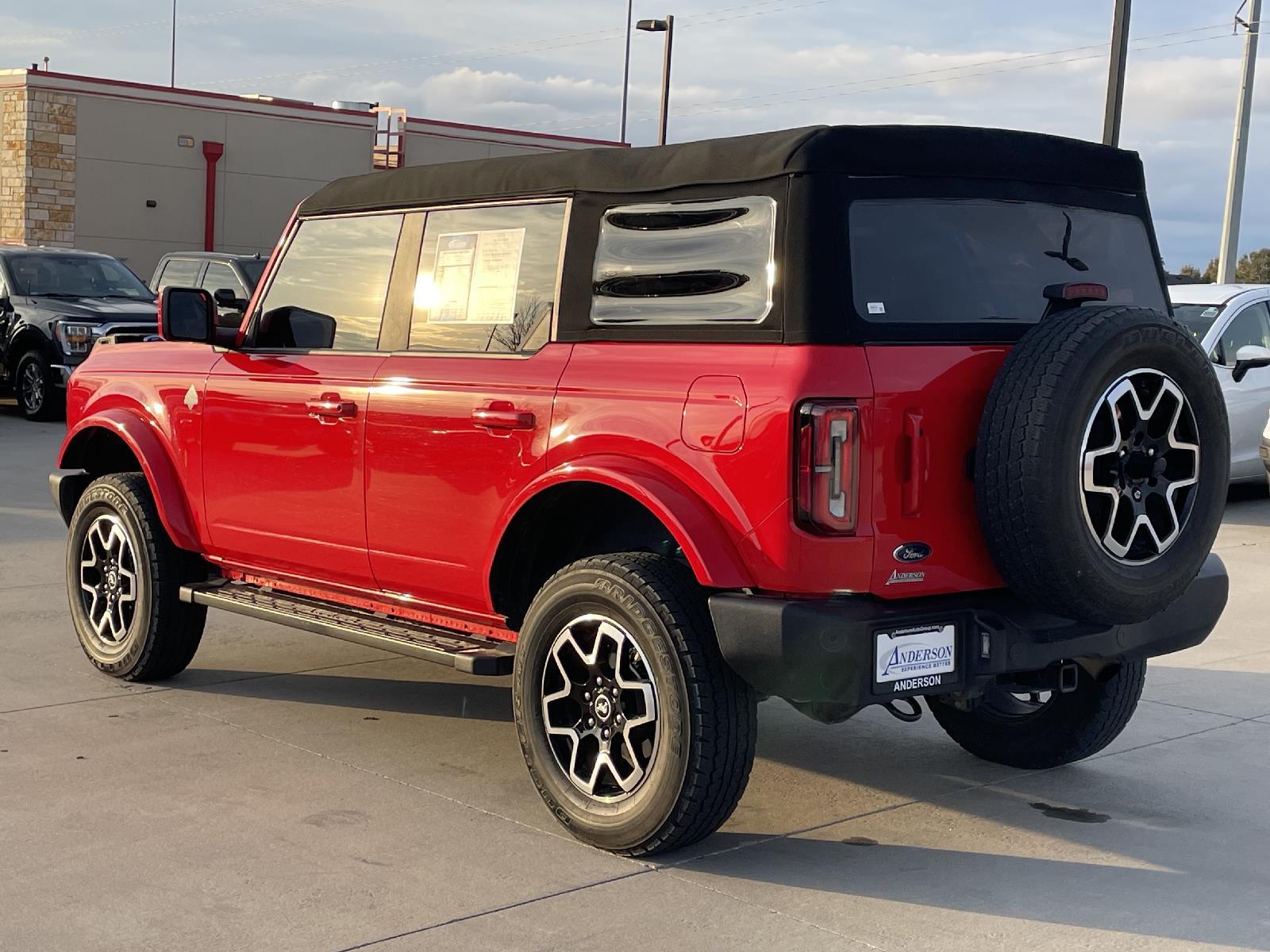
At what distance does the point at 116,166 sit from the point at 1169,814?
3142 centimetres

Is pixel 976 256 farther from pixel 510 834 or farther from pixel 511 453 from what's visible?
pixel 510 834

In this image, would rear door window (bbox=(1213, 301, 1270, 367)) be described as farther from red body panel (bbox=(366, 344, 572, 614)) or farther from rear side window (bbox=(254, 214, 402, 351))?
red body panel (bbox=(366, 344, 572, 614))

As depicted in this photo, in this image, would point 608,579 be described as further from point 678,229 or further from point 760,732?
point 760,732

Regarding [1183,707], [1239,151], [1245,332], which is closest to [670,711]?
[1183,707]

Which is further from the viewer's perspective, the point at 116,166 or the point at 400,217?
the point at 116,166

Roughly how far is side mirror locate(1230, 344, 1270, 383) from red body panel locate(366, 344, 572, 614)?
8284 mm

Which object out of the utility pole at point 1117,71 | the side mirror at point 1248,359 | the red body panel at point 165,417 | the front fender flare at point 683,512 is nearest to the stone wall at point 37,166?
Answer: the utility pole at point 1117,71

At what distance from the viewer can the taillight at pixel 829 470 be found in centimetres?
415

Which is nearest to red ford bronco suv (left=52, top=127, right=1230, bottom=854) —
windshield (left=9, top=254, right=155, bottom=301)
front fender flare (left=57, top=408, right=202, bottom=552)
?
front fender flare (left=57, top=408, right=202, bottom=552)

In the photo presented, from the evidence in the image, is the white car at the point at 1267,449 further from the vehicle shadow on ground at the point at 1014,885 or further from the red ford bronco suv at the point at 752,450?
the vehicle shadow on ground at the point at 1014,885

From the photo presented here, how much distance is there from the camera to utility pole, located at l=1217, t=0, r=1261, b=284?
23.7 metres

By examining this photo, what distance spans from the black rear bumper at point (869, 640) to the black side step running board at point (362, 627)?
1.03 meters

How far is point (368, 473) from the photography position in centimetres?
545

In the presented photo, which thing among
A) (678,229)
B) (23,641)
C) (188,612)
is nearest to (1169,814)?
(678,229)
